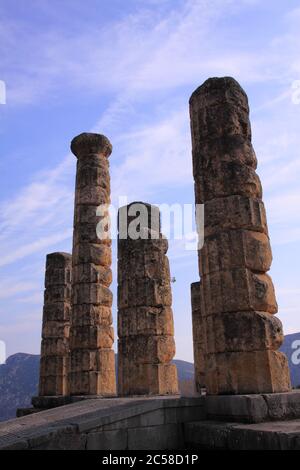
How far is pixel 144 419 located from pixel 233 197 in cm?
418

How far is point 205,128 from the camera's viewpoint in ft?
28.9

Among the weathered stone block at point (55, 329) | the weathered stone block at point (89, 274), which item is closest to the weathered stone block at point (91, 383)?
the weathered stone block at point (89, 274)

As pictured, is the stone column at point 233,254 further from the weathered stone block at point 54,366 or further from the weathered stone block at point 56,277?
the weathered stone block at point 56,277

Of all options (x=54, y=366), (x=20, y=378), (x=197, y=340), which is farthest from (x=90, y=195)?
(x=20, y=378)

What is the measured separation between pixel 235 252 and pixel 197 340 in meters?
8.97

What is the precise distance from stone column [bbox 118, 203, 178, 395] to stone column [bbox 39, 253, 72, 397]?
20.7ft

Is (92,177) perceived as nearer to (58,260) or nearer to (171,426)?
(58,260)

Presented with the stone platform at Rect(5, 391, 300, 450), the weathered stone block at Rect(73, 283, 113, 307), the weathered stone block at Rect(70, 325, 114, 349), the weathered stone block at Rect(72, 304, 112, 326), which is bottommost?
the stone platform at Rect(5, 391, 300, 450)

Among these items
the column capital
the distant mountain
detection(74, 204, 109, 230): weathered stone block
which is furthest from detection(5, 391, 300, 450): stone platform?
the distant mountain

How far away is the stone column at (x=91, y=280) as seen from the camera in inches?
542

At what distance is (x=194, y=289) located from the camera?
17.2 meters

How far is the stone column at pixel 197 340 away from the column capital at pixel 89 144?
6448 millimetres

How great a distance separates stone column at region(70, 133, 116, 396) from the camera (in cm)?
1377

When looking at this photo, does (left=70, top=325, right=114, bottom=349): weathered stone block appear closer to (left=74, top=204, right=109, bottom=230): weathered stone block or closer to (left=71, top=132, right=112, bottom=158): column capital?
(left=74, top=204, right=109, bottom=230): weathered stone block
